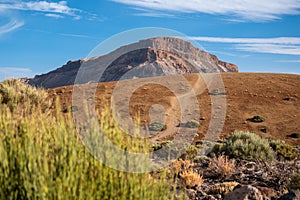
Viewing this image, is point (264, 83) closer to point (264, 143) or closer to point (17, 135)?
point (264, 143)

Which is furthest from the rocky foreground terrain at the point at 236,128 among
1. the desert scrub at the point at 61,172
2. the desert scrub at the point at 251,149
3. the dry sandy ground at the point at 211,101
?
the desert scrub at the point at 61,172

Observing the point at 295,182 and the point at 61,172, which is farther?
the point at 295,182

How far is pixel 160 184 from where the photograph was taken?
5.45m

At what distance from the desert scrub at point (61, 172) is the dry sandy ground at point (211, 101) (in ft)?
78.4

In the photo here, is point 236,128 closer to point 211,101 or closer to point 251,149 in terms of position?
point 211,101

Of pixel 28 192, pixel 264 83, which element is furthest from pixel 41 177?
pixel 264 83

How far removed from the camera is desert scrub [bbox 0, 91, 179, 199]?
473 centimetres

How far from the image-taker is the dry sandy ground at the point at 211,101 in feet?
115

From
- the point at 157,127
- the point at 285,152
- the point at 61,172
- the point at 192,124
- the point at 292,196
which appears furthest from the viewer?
the point at 192,124

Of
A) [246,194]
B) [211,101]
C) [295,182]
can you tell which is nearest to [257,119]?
[211,101]

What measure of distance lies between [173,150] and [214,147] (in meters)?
1.67

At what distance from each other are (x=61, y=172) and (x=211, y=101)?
129 feet

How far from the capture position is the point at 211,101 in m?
43.3

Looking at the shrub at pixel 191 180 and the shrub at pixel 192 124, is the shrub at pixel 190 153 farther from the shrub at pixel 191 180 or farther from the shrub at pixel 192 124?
the shrub at pixel 192 124
